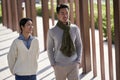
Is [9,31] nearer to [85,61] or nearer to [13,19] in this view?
[13,19]

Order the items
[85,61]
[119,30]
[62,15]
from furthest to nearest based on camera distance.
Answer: [85,61]
[119,30]
[62,15]

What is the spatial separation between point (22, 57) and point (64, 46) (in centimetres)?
52

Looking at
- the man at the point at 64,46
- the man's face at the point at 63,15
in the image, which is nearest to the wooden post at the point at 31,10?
the man at the point at 64,46

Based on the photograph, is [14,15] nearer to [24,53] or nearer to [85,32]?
[85,32]

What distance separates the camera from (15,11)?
38.8 feet

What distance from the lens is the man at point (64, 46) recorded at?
4.09 meters

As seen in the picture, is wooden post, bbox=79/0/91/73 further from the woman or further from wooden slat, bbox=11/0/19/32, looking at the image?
wooden slat, bbox=11/0/19/32

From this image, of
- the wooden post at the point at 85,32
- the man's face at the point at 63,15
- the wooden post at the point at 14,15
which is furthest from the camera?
the wooden post at the point at 14,15

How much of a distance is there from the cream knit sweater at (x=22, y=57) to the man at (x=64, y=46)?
0.63 feet

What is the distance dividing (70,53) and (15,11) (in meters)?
7.87

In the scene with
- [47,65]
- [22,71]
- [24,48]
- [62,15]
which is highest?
[62,15]

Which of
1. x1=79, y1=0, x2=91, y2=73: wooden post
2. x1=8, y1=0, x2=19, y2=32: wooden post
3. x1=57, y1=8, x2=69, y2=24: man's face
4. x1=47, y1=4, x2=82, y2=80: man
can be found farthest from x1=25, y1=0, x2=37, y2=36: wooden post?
x1=57, y1=8, x2=69, y2=24: man's face

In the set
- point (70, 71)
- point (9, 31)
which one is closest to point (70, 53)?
point (70, 71)

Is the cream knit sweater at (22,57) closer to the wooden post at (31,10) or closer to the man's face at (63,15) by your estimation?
the man's face at (63,15)
